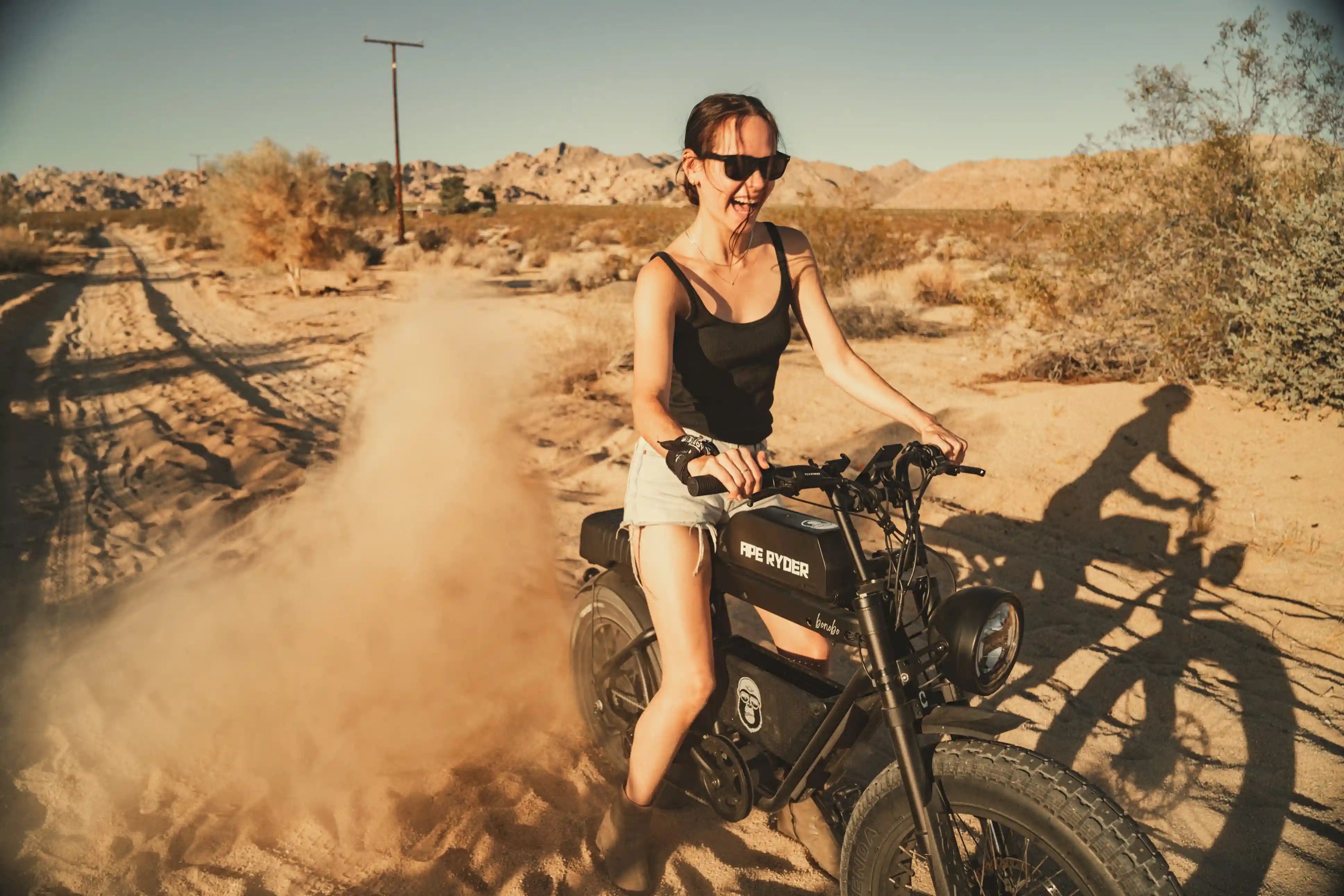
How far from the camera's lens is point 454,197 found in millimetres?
67062

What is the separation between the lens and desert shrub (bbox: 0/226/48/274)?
28141 millimetres

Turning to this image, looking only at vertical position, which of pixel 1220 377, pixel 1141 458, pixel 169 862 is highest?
pixel 1220 377

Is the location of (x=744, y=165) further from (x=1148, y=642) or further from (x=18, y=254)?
(x=18, y=254)

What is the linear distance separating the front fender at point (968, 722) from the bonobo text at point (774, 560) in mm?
479

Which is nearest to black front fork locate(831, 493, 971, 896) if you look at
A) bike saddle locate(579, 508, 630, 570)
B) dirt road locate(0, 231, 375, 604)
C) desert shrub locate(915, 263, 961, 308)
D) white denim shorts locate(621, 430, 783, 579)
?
white denim shorts locate(621, 430, 783, 579)

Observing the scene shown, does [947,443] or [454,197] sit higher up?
[454,197]

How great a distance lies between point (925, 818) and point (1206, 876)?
63.3 inches

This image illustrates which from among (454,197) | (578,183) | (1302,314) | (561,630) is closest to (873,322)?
(1302,314)

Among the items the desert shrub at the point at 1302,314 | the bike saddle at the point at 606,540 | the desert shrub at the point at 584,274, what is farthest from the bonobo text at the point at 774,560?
the desert shrub at the point at 584,274

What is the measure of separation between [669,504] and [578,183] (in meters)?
159

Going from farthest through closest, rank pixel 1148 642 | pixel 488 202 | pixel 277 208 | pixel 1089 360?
pixel 488 202
pixel 277 208
pixel 1089 360
pixel 1148 642

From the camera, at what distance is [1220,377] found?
776cm

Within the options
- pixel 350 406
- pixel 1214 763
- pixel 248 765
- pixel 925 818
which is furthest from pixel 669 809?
pixel 350 406

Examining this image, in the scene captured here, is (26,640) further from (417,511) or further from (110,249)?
(110,249)
